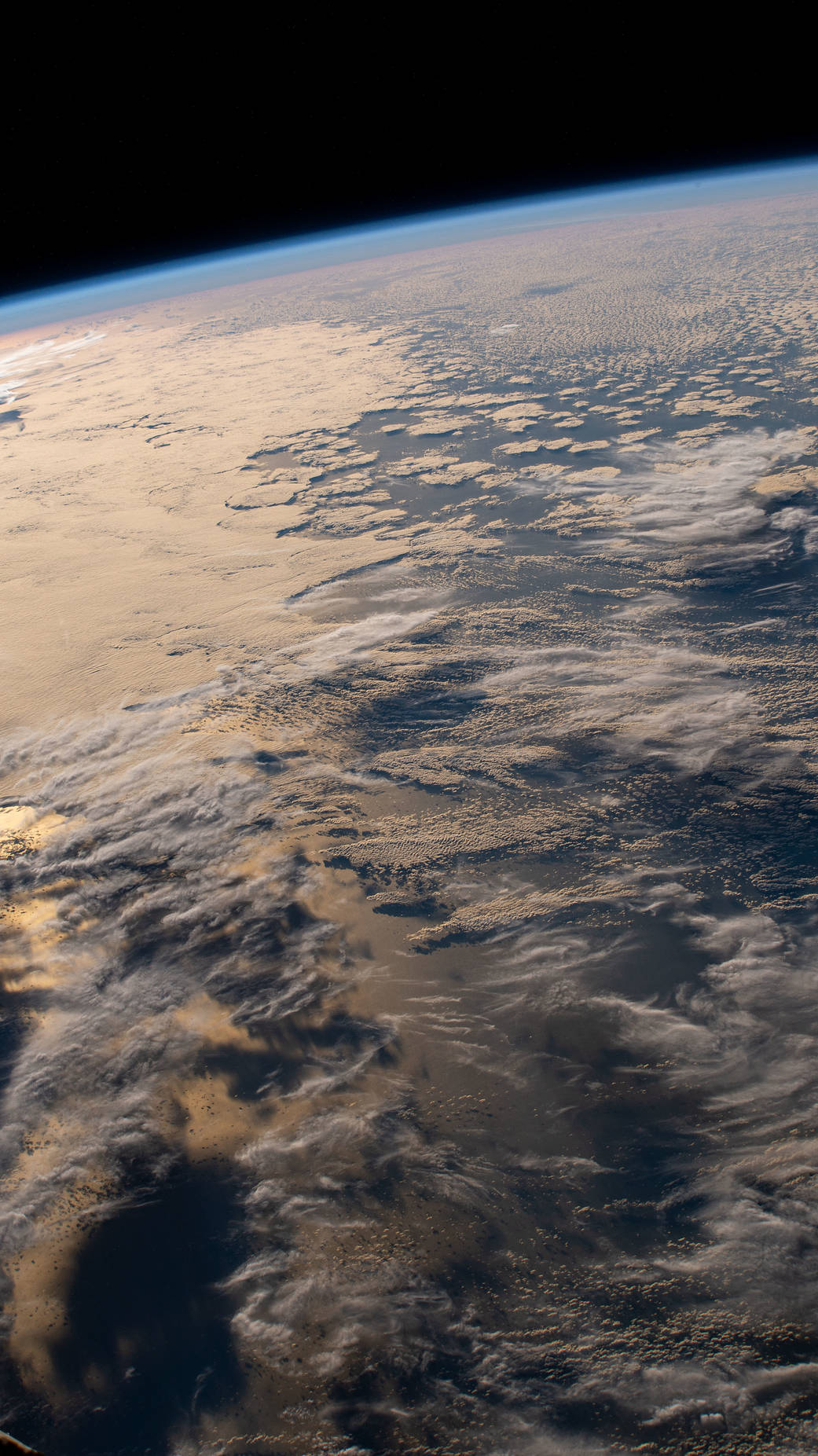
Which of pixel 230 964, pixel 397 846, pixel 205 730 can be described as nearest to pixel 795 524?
pixel 397 846

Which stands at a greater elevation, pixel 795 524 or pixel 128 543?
pixel 128 543

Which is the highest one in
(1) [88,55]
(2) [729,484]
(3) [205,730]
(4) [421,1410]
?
(1) [88,55]

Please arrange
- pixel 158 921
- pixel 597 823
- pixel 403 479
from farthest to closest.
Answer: pixel 403 479 < pixel 597 823 < pixel 158 921

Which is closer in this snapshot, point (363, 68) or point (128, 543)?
point (363, 68)

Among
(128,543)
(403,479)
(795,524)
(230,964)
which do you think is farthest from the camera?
(403,479)

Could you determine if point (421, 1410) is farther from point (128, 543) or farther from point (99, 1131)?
Result: point (128, 543)

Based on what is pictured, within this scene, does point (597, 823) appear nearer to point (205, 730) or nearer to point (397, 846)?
point (397, 846)
